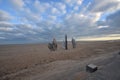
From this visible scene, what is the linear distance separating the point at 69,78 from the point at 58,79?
3.83 feet

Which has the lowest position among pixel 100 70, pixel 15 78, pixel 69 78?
A: pixel 15 78

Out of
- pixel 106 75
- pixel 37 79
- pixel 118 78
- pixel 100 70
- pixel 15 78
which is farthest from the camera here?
pixel 15 78

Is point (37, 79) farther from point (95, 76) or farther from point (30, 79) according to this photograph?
point (95, 76)

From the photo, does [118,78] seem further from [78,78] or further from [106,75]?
[78,78]

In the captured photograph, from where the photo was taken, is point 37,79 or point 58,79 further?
point 37,79

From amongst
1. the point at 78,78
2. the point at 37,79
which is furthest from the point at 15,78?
the point at 78,78

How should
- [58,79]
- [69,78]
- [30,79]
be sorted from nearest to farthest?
[69,78] → [58,79] → [30,79]

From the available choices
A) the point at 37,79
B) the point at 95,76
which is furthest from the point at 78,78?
the point at 37,79

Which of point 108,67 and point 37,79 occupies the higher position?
point 108,67

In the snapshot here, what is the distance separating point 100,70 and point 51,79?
433 centimetres

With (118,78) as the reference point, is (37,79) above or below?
below

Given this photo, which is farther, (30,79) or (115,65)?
(30,79)

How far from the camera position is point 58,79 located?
11812mm

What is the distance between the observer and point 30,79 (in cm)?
1456
